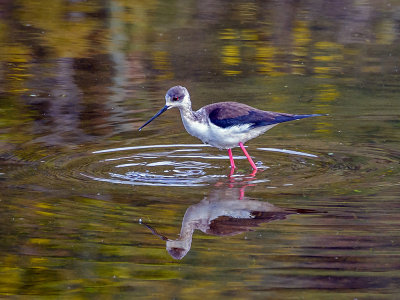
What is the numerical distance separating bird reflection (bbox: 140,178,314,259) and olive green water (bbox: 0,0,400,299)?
23 mm

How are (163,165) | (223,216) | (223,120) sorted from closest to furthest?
(223,216) → (223,120) → (163,165)

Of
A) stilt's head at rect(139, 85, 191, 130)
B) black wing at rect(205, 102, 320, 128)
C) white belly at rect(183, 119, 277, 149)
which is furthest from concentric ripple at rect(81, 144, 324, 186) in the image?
stilt's head at rect(139, 85, 191, 130)

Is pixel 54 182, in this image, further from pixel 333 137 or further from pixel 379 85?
pixel 379 85

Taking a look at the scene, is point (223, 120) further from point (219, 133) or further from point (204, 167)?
point (204, 167)

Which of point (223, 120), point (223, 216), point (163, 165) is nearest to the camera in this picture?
point (223, 216)

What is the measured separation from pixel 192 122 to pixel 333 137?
207 centimetres

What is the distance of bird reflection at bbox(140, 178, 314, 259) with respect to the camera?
7.28 meters

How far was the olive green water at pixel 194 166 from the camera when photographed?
6664 millimetres

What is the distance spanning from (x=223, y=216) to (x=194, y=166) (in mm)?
1733

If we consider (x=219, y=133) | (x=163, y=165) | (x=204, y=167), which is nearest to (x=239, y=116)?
(x=219, y=133)

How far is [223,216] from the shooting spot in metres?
7.86

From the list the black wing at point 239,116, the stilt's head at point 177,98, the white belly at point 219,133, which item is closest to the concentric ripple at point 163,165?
the white belly at point 219,133

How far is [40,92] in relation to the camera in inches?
511

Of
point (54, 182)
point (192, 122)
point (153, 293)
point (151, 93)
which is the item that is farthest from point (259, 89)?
point (153, 293)
